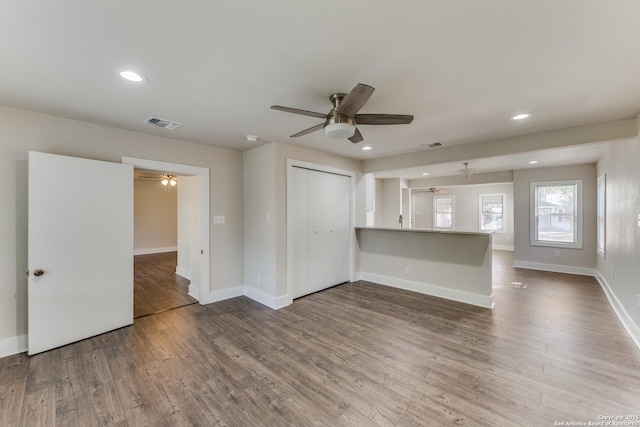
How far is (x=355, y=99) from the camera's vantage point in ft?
6.25

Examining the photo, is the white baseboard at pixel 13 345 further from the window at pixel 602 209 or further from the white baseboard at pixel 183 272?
the window at pixel 602 209

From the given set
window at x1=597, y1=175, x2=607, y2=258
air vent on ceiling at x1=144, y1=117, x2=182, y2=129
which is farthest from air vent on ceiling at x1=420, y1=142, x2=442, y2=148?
air vent on ceiling at x1=144, y1=117, x2=182, y2=129

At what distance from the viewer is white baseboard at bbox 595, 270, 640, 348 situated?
2.84 m

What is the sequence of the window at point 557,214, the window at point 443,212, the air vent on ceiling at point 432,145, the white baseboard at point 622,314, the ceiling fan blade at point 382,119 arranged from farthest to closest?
the window at point 443,212 < the window at point 557,214 < the air vent on ceiling at point 432,145 < the white baseboard at point 622,314 < the ceiling fan blade at point 382,119

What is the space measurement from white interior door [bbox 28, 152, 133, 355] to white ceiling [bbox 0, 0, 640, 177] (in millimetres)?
695

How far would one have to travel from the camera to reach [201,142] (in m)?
3.95

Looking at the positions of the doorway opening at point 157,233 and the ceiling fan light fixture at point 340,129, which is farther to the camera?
the doorway opening at point 157,233

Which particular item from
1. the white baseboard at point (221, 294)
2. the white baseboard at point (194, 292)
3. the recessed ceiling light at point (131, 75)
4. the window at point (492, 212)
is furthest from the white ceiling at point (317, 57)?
the window at point (492, 212)

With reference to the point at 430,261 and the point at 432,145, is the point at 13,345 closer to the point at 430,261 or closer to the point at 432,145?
the point at 430,261

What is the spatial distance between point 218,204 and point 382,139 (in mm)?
2748

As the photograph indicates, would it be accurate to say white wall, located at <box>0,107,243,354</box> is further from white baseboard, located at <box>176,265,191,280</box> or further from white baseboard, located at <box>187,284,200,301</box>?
white baseboard, located at <box>176,265,191,280</box>

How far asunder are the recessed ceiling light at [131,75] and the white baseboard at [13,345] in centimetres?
286

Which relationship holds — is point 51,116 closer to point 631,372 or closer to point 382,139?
point 382,139

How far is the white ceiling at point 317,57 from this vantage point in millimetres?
1395
